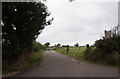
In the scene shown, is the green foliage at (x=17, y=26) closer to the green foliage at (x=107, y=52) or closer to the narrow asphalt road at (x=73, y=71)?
the narrow asphalt road at (x=73, y=71)

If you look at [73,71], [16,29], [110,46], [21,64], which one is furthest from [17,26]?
[110,46]

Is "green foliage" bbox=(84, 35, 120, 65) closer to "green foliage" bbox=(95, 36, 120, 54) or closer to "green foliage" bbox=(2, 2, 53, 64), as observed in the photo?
"green foliage" bbox=(95, 36, 120, 54)

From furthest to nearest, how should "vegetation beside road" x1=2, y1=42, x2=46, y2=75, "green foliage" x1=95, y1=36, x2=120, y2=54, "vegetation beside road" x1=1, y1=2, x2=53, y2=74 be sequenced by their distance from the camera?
"green foliage" x1=95, y1=36, x2=120, y2=54, "vegetation beside road" x1=1, y1=2, x2=53, y2=74, "vegetation beside road" x1=2, y1=42, x2=46, y2=75

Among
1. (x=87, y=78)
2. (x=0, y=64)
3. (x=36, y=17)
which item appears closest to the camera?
(x=87, y=78)

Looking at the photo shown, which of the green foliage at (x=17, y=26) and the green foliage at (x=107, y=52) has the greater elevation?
the green foliage at (x=17, y=26)

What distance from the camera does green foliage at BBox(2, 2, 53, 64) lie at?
803 cm

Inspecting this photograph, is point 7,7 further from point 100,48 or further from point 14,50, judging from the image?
point 100,48

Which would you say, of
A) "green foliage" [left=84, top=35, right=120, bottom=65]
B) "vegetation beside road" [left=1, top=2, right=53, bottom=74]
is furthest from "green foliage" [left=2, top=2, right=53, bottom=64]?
"green foliage" [left=84, top=35, right=120, bottom=65]

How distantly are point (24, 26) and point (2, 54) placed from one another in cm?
291

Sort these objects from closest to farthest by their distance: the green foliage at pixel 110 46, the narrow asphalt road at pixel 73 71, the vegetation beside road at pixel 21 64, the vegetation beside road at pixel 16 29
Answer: the narrow asphalt road at pixel 73 71
the vegetation beside road at pixel 21 64
the vegetation beside road at pixel 16 29
the green foliage at pixel 110 46

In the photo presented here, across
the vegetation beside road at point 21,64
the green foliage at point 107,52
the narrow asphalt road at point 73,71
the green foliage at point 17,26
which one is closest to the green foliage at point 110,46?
the green foliage at point 107,52

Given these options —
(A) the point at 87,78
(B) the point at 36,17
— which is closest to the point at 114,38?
(A) the point at 87,78

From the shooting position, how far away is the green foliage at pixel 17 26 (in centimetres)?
803

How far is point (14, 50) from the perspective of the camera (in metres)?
8.20
